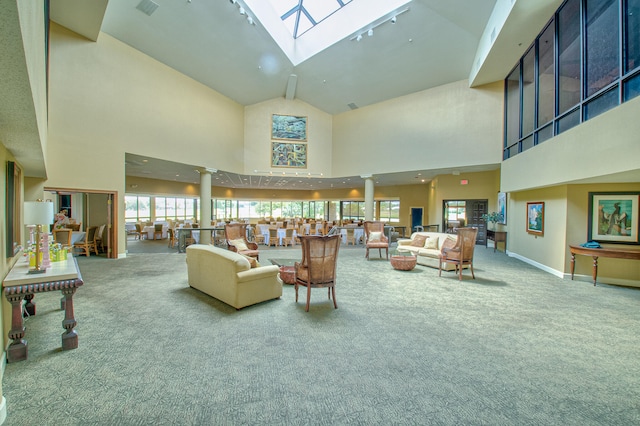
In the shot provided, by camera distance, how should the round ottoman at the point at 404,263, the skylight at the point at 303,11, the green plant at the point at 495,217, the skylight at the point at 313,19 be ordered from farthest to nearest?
the green plant at the point at 495,217 < the skylight at the point at 303,11 < the skylight at the point at 313,19 < the round ottoman at the point at 404,263

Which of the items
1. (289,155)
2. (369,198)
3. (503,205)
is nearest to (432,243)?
(503,205)

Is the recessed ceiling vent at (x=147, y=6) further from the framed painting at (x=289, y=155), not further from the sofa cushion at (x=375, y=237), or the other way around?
the sofa cushion at (x=375, y=237)

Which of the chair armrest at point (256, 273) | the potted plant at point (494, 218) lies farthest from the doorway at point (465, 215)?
the chair armrest at point (256, 273)

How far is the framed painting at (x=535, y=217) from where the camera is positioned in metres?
6.92

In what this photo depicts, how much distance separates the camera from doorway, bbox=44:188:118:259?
25.6 feet

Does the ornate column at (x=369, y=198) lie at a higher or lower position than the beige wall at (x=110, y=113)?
lower

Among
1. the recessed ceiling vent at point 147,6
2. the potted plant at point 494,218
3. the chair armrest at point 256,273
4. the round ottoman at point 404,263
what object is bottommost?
the round ottoman at point 404,263

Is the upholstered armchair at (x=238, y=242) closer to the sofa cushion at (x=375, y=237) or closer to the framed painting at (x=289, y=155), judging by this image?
the sofa cushion at (x=375, y=237)

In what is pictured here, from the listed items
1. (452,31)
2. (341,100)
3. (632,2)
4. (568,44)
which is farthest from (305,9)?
(632,2)

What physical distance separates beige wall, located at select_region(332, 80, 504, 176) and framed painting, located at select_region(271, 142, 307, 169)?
5.73ft

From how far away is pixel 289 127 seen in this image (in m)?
13.2

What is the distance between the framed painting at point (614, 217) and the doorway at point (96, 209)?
12418mm

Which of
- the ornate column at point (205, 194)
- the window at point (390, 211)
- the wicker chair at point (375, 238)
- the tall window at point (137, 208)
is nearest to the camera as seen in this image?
the wicker chair at point (375, 238)

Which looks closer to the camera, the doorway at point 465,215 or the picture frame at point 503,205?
the picture frame at point 503,205
